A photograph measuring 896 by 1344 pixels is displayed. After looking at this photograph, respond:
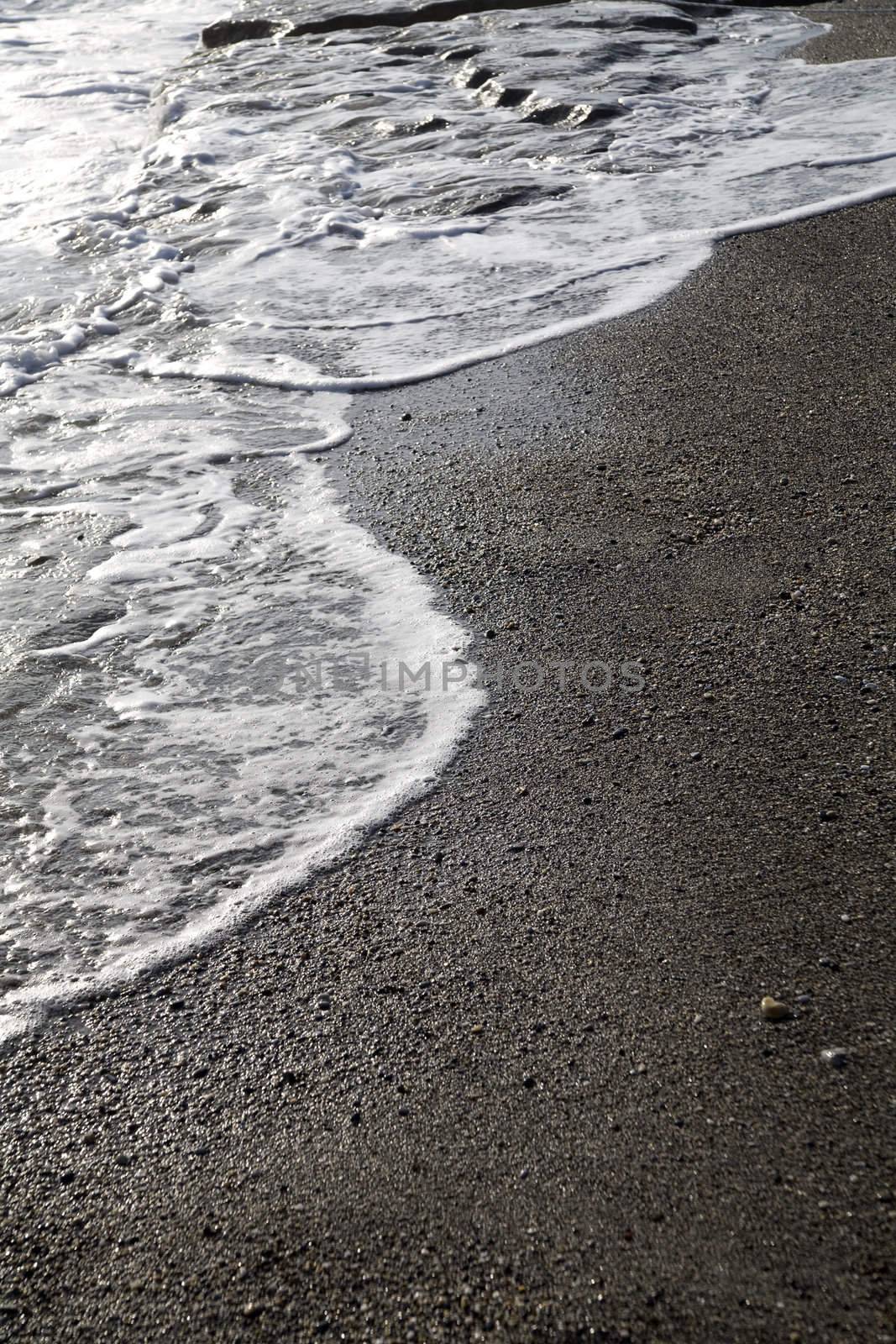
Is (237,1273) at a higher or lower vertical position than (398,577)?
lower

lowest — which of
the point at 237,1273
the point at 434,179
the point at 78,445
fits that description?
the point at 237,1273

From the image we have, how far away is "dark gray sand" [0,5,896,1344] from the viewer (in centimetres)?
171

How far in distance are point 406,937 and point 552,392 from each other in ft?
8.67

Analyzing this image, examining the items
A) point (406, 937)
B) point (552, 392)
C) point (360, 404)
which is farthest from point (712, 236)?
A: point (406, 937)

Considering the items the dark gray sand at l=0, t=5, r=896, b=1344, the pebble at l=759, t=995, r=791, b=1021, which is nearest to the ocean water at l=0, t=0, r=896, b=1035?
the dark gray sand at l=0, t=5, r=896, b=1344

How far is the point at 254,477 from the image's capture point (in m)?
4.08

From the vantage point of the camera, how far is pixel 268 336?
17.0 ft

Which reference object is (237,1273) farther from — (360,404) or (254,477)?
(360,404)

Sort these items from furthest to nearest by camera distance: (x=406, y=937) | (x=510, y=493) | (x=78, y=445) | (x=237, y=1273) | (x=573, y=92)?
(x=573, y=92), (x=78, y=445), (x=510, y=493), (x=406, y=937), (x=237, y=1273)

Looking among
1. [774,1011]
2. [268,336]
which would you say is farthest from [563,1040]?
[268,336]

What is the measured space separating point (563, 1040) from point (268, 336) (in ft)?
13.1

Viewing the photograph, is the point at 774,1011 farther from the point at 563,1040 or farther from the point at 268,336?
the point at 268,336

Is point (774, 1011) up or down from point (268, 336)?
down

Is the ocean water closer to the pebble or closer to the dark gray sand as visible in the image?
the dark gray sand
